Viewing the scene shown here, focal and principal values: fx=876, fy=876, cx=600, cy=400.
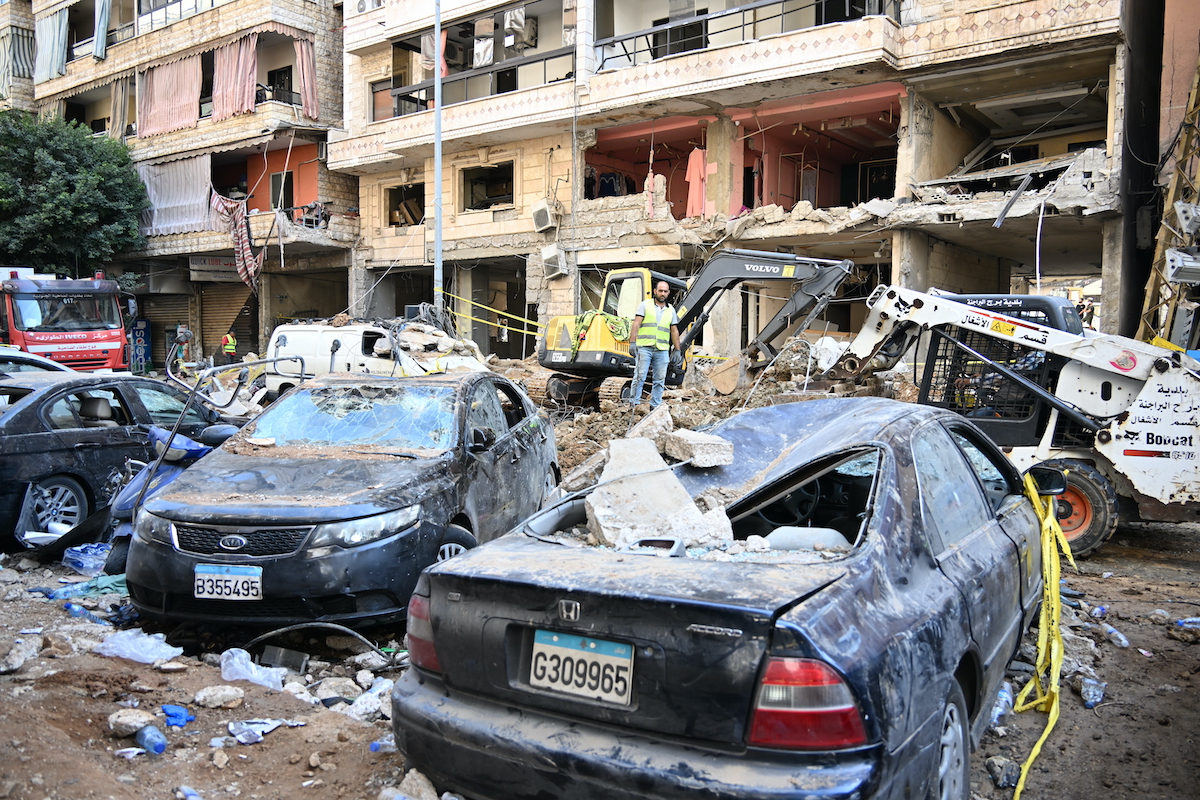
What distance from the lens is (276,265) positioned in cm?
3042

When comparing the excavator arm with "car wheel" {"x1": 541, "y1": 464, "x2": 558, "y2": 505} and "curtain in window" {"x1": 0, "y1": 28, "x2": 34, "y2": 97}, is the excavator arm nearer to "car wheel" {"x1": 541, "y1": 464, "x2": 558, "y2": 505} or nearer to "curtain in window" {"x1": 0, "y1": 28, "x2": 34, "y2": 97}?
"car wheel" {"x1": 541, "y1": 464, "x2": 558, "y2": 505}

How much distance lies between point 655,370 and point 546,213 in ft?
35.2

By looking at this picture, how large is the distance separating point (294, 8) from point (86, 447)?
24.6 meters

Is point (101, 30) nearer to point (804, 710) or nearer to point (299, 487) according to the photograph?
point (299, 487)

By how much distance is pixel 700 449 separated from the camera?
368 cm

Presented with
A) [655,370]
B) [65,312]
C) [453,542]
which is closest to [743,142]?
[655,370]

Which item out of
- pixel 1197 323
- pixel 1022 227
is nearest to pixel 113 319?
pixel 1022 227

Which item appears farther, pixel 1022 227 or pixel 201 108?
pixel 201 108

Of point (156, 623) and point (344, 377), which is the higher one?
point (344, 377)

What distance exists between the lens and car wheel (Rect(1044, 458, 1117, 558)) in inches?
292

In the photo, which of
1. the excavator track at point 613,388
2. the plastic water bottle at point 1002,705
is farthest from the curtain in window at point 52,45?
the plastic water bottle at point 1002,705

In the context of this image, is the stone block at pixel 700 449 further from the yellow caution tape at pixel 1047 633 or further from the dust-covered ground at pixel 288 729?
the yellow caution tape at pixel 1047 633

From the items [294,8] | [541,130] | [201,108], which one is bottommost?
[541,130]

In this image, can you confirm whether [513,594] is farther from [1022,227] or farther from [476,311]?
[476,311]
